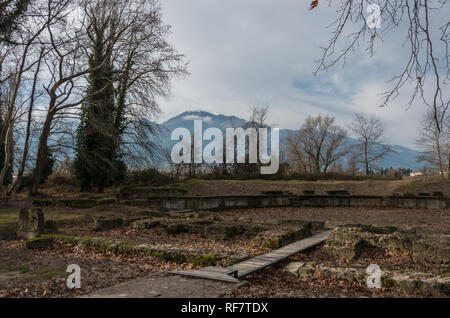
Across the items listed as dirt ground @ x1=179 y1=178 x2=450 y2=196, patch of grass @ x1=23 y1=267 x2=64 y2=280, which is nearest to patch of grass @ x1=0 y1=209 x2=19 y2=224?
patch of grass @ x1=23 y1=267 x2=64 y2=280

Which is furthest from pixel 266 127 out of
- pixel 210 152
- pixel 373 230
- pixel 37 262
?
pixel 37 262

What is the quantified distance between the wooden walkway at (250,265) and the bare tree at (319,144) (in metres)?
42.5

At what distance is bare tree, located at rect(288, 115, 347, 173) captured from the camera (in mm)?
51562

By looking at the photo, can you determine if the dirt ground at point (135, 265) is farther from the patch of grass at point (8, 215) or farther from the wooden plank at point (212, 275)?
the wooden plank at point (212, 275)

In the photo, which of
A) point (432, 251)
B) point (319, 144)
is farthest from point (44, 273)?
point (319, 144)

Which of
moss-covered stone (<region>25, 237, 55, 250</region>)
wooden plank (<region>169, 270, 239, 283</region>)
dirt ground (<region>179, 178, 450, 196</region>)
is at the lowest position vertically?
moss-covered stone (<region>25, 237, 55, 250</region>)

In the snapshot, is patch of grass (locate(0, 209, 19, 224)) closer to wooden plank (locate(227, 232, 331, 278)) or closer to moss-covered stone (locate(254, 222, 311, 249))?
moss-covered stone (locate(254, 222, 311, 249))

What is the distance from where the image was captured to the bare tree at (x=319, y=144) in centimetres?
5156

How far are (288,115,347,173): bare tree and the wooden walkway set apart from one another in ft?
140

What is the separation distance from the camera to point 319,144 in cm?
5156

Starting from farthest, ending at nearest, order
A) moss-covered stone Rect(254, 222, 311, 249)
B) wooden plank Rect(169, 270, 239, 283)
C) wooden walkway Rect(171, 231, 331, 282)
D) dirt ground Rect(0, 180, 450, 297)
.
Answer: moss-covered stone Rect(254, 222, 311, 249) → wooden walkway Rect(171, 231, 331, 282) → wooden plank Rect(169, 270, 239, 283) → dirt ground Rect(0, 180, 450, 297)

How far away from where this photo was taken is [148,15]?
22203 millimetres

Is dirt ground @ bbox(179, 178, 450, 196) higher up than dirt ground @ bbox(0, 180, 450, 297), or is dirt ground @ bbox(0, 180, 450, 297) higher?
dirt ground @ bbox(179, 178, 450, 196)
